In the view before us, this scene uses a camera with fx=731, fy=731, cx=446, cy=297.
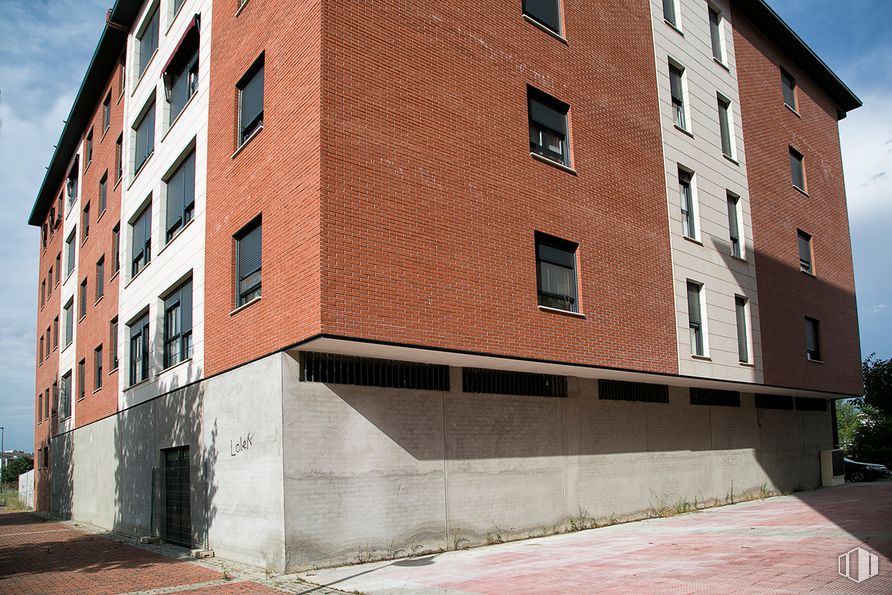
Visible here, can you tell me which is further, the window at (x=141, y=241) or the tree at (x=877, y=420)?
the tree at (x=877, y=420)

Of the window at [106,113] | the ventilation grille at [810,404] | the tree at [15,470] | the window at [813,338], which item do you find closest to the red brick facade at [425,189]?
the window at [813,338]

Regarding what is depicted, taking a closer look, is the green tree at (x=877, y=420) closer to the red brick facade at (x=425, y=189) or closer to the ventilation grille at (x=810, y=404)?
the ventilation grille at (x=810, y=404)

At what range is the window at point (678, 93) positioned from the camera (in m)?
20.7

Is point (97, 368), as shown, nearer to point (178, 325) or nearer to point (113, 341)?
point (113, 341)

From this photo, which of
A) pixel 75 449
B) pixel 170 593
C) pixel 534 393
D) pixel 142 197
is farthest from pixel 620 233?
pixel 75 449

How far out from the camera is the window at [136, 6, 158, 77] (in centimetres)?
2190

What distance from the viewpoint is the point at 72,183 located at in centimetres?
3269

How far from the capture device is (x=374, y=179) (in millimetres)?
12195

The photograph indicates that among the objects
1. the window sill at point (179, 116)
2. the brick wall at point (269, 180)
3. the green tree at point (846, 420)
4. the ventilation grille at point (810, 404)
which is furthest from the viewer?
the green tree at point (846, 420)

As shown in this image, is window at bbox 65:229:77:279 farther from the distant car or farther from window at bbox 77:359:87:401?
the distant car

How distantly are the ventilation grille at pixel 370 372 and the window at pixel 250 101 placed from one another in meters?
4.96

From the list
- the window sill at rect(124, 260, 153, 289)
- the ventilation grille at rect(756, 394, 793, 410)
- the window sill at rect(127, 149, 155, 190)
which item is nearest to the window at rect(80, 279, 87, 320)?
the window sill at rect(124, 260, 153, 289)

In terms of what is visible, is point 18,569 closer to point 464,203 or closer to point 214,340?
point 214,340

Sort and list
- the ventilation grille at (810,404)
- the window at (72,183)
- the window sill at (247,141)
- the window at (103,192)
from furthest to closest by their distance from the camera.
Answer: the window at (72,183) < the ventilation grille at (810,404) < the window at (103,192) < the window sill at (247,141)
